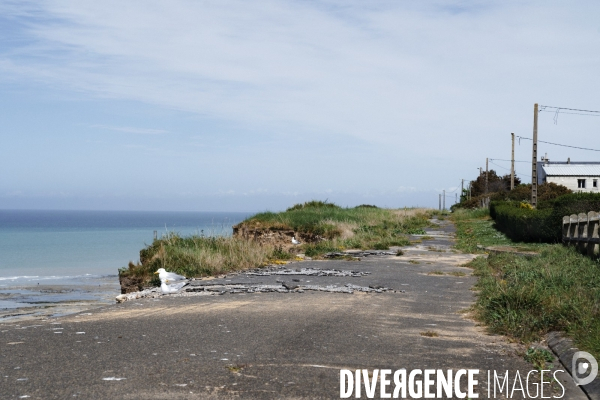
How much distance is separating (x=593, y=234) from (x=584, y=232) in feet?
3.17

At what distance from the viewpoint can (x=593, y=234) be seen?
15.6 meters

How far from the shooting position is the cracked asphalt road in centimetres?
518

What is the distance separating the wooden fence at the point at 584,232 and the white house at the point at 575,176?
63779 millimetres

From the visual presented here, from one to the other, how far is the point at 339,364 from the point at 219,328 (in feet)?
7.14

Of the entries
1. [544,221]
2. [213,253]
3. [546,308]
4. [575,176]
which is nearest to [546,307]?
[546,308]

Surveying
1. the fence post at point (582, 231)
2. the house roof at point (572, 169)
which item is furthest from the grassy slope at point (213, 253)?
the house roof at point (572, 169)

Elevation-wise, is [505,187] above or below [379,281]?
above

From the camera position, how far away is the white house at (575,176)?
79.1 m

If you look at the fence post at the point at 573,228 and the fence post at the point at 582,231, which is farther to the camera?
the fence post at the point at 573,228

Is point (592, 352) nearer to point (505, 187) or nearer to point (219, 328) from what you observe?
point (219, 328)

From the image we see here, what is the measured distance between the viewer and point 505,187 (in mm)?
80938

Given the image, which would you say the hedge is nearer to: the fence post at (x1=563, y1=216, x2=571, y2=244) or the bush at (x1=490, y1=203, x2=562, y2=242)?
the bush at (x1=490, y1=203, x2=562, y2=242)

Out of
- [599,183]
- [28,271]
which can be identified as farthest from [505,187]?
[28,271]

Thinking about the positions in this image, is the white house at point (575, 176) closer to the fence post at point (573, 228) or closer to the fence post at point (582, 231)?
the fence post at point (573, 228)
